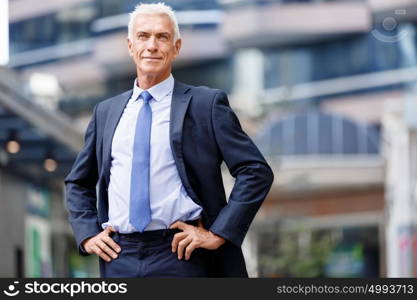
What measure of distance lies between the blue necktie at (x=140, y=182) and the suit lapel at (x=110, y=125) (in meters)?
0.06

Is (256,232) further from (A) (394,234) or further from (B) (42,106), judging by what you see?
(B) (42,106)

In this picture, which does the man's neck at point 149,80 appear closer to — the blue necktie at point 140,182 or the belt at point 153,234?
the blue necktie at point 140,182

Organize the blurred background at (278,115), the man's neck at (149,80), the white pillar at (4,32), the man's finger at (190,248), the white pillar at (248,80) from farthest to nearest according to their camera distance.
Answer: the white pillar at (248,80)
the blurred background at (278,115)
the white pillar at (4,32)
the man's neck at (149,80)
the man's finger at (190,248)

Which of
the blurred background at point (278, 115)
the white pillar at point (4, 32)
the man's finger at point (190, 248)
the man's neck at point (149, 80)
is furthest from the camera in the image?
the blurred background at point (278, 115)

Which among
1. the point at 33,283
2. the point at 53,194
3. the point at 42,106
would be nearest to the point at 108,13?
the point at 42,106

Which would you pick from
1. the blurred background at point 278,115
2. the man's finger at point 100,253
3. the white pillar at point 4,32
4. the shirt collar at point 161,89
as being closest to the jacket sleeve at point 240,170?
the shirt collar at point 161,89

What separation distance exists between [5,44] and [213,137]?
633cm

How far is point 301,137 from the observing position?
9.44 m

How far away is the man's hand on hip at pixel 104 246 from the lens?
2436 mm

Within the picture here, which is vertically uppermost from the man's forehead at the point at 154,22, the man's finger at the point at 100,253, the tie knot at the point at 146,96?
the man's forehead at the point at 154,22

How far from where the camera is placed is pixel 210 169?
244 cm

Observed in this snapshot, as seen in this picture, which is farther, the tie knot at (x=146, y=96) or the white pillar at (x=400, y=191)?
the white pillar at (x=400, y=191)

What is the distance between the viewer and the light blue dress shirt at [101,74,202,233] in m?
2.43

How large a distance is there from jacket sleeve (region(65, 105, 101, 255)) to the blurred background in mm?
6236
